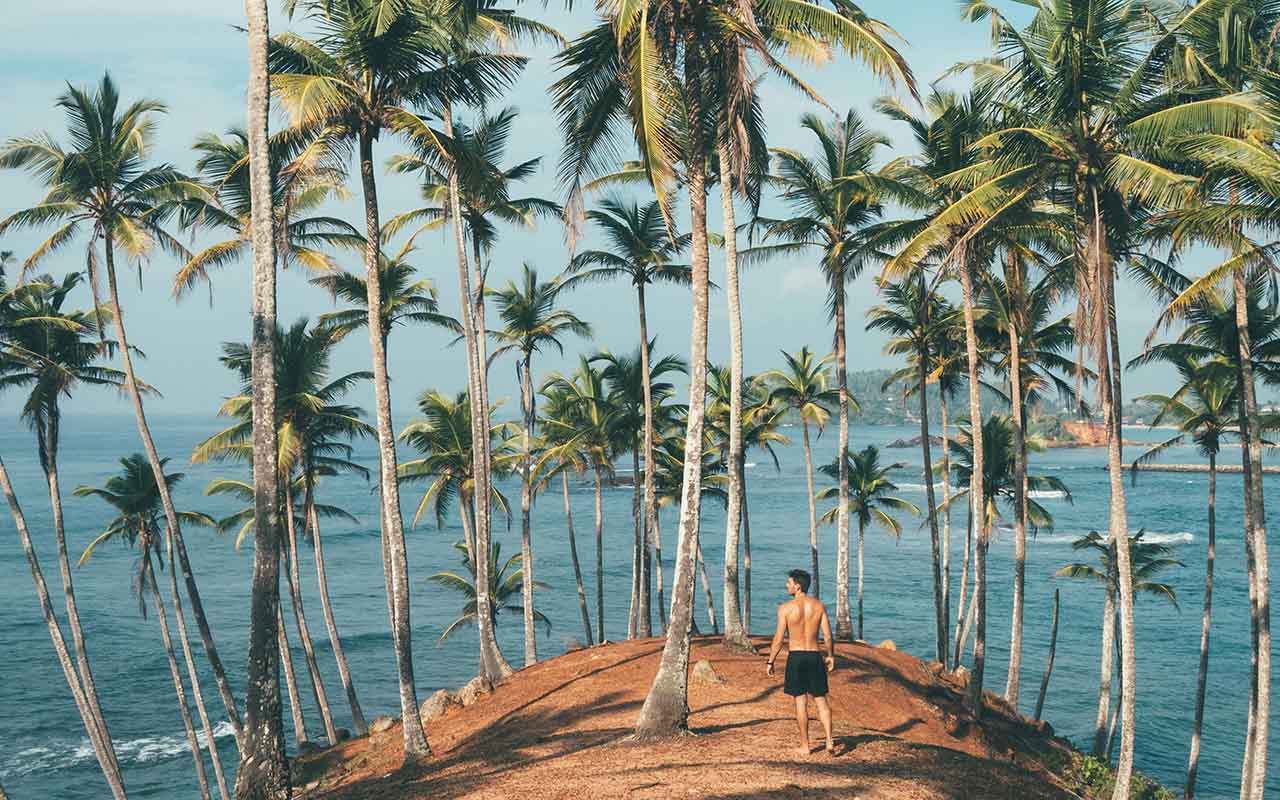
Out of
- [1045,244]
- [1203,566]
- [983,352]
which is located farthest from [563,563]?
[1045,244]

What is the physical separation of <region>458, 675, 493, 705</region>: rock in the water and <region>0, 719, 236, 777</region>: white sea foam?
18737mm

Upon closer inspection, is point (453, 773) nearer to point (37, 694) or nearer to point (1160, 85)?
point (1160, 85)

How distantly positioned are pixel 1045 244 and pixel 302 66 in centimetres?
1411

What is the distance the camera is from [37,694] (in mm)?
42969

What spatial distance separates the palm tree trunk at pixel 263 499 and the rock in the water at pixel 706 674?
666 cm

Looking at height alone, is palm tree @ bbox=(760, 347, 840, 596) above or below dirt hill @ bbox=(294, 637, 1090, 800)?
above

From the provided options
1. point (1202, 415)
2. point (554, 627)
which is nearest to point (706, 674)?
point (1202, 415)

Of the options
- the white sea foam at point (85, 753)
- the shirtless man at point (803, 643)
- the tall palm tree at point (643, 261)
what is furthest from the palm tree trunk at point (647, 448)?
the white sea foam at point (85, 753)

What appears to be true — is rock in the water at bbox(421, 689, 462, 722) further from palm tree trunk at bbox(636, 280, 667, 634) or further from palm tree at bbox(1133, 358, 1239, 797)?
palm tree at bbox(1133, 358, 1239, 797)

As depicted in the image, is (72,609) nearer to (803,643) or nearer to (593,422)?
(593,422)

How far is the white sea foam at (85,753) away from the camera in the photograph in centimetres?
3381

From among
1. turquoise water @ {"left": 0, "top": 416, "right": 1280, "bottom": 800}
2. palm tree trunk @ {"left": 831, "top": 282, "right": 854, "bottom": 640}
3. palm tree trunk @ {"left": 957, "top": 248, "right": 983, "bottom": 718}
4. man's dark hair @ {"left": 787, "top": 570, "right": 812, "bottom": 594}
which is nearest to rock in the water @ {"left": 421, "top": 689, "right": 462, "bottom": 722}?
palm tree trunk @ {"left": 831, "top": 282, "right": 854, "bottom": 640}

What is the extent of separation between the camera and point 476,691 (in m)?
19.3

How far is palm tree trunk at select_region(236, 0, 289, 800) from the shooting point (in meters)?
10.8
